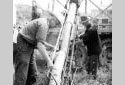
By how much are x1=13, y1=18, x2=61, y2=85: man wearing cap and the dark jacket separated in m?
0.26

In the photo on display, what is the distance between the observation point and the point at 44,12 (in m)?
3.95

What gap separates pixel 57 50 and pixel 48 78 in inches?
10.5

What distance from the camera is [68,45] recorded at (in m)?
3.87

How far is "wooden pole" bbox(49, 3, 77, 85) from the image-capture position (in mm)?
3707

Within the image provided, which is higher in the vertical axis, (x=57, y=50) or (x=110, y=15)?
(x=110, y=15)

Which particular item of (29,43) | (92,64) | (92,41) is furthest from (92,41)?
(29,43)

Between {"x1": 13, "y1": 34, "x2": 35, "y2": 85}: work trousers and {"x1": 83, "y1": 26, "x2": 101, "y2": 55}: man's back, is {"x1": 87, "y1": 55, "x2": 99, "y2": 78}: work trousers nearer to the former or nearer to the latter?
{"x1": 83, "y1": 26, "x2": 101, "y2": 55}: man's back

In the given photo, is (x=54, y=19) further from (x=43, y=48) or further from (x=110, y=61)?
(x=110, y=61)

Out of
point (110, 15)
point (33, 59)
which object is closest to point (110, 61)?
point (110, 15)

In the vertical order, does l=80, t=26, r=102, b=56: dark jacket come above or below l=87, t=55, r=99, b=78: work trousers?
above

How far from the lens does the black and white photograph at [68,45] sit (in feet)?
12.5

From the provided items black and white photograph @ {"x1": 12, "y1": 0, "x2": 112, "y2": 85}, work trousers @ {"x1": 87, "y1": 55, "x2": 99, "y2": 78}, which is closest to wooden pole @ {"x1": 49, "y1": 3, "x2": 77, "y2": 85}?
black and white photograph @ {"x1": 12, "y1": 0, "x2": 112, "y2": 85}

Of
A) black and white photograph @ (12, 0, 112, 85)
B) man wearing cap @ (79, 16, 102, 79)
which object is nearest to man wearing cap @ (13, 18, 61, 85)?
black and white photograph @ (12, 0, 112, 85)

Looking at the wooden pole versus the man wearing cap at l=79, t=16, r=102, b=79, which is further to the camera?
the man wearing cap at l=79, t=16, r=102, b=79
